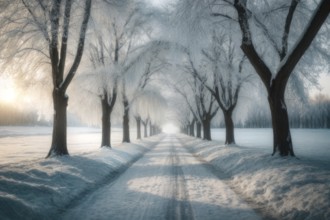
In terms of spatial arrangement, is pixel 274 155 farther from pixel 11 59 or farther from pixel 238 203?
pixel 11 59

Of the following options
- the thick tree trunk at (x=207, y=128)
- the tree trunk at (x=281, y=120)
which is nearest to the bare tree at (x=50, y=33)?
the tree trunk at (x=281, y=120)

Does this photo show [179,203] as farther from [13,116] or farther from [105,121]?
[13,116]

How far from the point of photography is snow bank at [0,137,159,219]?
5422 millimetres

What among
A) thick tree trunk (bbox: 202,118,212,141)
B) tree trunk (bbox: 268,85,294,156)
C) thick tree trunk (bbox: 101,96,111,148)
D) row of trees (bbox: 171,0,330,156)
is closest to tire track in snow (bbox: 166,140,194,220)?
tree trunk (bbox: 268,85,294,156)

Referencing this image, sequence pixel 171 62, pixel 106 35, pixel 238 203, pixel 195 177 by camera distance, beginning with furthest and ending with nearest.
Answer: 1. pixel 171 62
2. pixel 106 35
3. pixel 195 177
4. pixel 238 203

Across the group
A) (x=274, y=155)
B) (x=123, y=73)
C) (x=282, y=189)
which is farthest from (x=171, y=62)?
(x=282, y=189)

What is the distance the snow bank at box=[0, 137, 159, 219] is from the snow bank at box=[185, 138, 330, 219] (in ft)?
14.9

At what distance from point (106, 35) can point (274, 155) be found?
13768mm

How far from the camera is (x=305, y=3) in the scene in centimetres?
1134

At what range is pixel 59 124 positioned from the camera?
41.1ft

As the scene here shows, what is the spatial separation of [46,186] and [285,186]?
235 inches

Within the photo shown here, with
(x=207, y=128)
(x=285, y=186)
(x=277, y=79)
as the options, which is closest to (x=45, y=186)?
(x=285, y=186)

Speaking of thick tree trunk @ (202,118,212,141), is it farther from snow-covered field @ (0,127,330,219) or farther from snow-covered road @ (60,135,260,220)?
snow-covered road @ (60,135,260,220)

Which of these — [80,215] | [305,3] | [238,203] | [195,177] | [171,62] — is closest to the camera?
[80,215]
